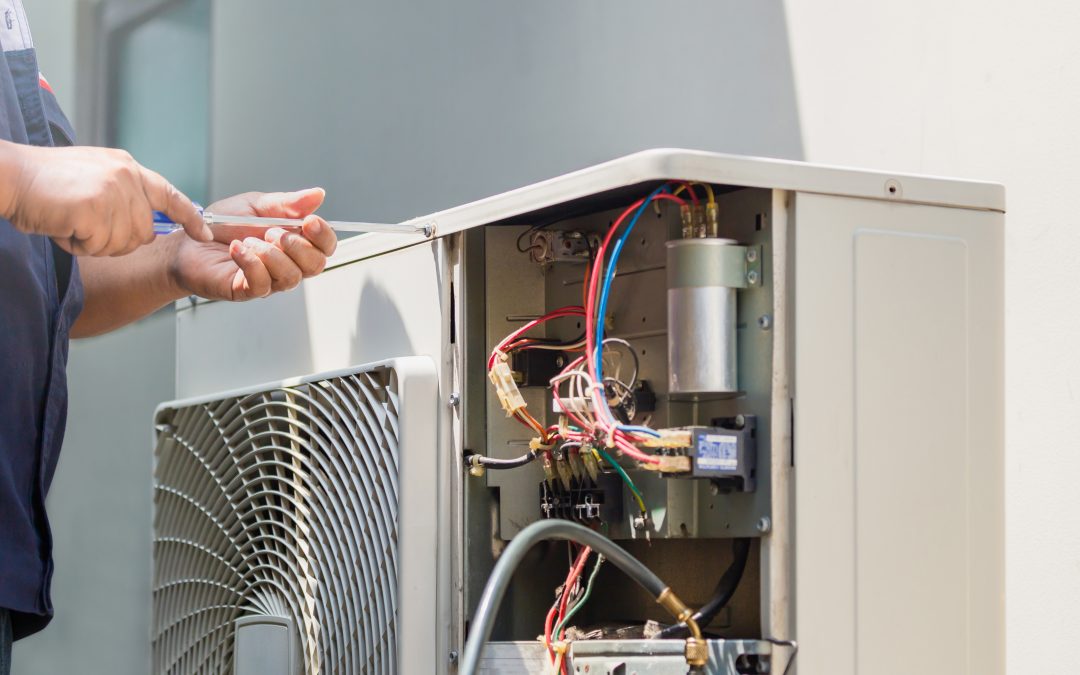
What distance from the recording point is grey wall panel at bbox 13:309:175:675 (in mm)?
3582

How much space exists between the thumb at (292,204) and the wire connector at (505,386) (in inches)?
14.7

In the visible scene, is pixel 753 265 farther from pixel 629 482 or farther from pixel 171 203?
pixel 171 203

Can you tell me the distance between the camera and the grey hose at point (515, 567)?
1405 mm

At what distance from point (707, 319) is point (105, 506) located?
2.70 m

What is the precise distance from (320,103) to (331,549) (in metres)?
1.83

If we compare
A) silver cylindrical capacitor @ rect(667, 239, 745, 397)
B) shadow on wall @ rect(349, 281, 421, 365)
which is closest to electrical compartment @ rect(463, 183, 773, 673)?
silver cylindrical capacitor @ rect(667, 239, 745, 397)

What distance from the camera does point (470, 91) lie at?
9.82 ft

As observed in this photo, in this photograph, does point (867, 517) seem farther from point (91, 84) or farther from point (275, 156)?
point (91, 84)

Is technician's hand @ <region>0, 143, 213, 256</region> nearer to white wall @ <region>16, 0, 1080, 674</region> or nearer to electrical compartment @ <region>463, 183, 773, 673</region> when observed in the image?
electrical compartment @ <region>463, 183, 773, 673</region>

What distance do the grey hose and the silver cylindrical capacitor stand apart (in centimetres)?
19

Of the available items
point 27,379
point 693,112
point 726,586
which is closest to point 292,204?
point 27,379

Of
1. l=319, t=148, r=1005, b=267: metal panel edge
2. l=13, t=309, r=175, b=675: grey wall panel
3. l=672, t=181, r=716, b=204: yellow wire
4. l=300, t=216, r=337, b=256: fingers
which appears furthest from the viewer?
l=13, t=309, r=175, b=675: grey wall panel

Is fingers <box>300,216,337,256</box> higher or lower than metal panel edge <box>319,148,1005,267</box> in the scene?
lower

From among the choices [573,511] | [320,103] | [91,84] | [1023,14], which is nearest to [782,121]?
[1023,14]
